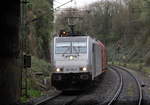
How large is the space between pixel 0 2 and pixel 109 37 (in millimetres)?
63310

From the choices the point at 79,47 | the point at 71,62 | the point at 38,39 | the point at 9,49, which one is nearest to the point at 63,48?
the point at 79,47

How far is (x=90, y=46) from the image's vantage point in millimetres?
20766

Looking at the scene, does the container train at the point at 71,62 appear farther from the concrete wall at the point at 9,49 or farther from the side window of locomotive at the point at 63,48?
the concrete wall at the point at 9,49

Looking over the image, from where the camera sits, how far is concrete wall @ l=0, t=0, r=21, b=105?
14.8 meters

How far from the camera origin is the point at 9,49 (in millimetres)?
15336

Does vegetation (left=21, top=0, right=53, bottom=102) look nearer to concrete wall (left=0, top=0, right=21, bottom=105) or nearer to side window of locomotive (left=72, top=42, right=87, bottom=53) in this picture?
side window of locomotive (left=72, top=42, right=87, bottom=53)

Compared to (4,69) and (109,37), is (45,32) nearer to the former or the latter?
(4,69)

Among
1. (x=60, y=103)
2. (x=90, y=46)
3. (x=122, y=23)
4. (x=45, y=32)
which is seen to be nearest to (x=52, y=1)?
(x=45, y=32)

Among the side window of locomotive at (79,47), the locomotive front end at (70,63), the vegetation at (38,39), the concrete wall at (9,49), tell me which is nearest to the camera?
the concrete wall at (9,49)

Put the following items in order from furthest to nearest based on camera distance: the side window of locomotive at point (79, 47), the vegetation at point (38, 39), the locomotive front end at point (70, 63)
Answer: the vegetation at point (38, 39) → the side window of locomotive at point (79, 47) → the locomotive front end at point (70, 63)

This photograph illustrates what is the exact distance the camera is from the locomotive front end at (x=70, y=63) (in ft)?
65.1

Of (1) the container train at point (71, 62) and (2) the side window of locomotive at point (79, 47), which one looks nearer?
(1) the container train at point (71, 62)

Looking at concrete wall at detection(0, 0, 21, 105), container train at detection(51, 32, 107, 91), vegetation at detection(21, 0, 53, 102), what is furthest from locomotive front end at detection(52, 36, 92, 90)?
concrete wall at detection(0, 0, 21, 105)

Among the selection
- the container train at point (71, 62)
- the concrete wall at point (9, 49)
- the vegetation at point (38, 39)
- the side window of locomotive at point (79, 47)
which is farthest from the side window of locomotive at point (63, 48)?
the concrete wall at point (9, 49)
